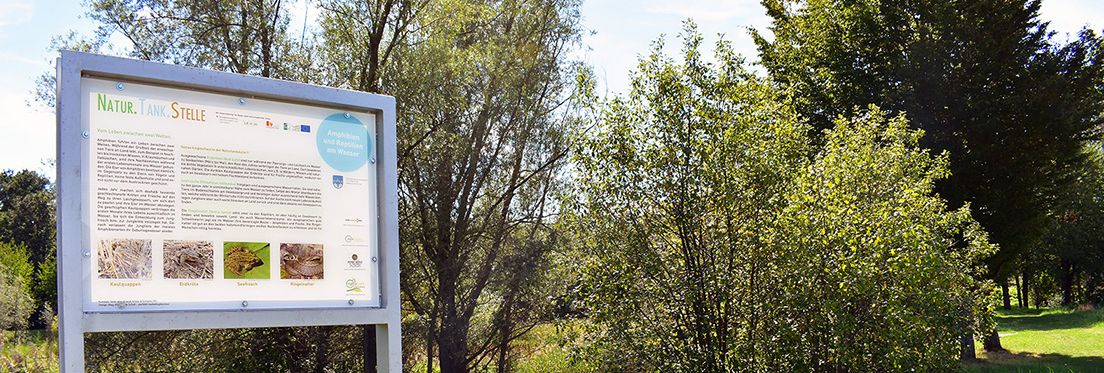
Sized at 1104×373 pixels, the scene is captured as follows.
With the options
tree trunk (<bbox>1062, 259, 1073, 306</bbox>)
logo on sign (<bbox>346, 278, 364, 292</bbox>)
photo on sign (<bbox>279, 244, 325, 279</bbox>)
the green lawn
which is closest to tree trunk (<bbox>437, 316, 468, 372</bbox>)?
logo on sign (<bbox>346, 278, 364, 292</bbox>)

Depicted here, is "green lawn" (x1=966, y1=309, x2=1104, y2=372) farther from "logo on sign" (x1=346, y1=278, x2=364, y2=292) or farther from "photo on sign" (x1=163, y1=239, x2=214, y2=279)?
"photo on sign" (x1=163, y1=239, x2=214, y2=279)

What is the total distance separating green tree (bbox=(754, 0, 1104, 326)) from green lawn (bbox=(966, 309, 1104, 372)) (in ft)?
7.99

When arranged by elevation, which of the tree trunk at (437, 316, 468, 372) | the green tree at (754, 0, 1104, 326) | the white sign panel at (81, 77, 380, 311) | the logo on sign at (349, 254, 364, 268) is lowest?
the tree trunk at (437, 316, 468, 372)

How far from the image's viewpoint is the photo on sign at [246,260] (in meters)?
4.79

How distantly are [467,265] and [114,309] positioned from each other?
10.4 metres

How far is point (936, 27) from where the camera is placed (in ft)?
61.9

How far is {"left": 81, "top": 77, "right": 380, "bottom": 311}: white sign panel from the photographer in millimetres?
4516

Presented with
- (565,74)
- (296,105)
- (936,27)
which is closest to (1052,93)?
(936,27)

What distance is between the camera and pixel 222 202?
4781 millimetres

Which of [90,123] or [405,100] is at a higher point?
[405,100]

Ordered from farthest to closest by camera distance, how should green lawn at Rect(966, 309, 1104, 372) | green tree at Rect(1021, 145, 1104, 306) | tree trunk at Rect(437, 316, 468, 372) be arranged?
1. green tree at Rect(1021, 145, 1104, 306)
2. green lawn at Rect(966, 309, 1104, 372)
3. tree trunk at Rect(437, 316, 468, 372)

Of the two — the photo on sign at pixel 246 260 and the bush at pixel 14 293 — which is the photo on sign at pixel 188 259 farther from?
the bush at pixel 14 293

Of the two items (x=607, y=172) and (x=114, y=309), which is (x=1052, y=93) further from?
(x=114, y=309)

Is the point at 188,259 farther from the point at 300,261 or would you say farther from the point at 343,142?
the point at 343,142
